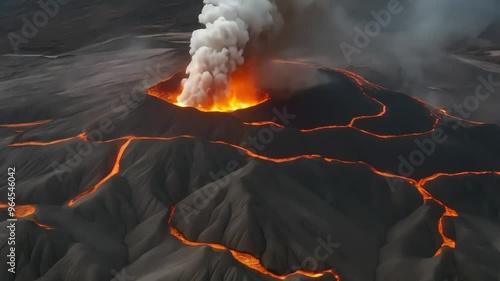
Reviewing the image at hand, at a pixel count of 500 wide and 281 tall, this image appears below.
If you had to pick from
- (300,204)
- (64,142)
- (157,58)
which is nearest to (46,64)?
(157,58)

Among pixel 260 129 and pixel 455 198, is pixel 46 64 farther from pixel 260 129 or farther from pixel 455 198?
pixel 455 198

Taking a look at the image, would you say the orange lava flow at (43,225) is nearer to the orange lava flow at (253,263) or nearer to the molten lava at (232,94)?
the orange lava flow at (253,263)

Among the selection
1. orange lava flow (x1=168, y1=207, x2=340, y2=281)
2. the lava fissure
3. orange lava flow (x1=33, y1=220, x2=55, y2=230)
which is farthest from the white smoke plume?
orange lava flow (x1=33, y1=220, x2=55, y2=230)

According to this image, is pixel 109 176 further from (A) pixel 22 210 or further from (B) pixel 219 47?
(B) pixel 219 47

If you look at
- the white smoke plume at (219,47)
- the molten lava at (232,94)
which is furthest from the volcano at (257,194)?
the white smoke plume at (219,47)

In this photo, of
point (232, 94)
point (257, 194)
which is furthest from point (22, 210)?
point (232, 94)

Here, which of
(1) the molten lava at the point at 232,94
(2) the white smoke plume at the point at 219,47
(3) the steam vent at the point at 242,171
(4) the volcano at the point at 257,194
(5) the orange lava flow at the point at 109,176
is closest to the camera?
(4) the volcano at the point at 257,194
